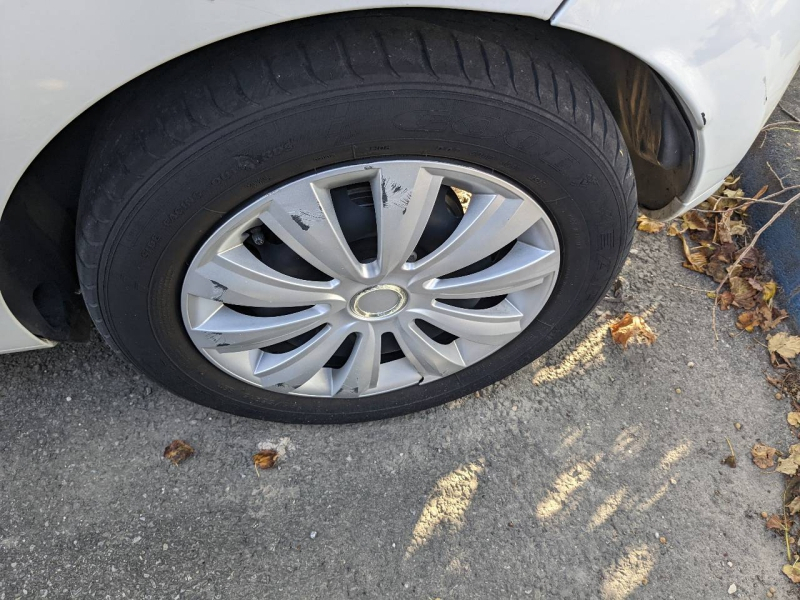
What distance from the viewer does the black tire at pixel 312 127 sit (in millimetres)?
1227

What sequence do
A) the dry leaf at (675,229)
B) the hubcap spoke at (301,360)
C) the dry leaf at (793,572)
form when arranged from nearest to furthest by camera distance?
the hubcap spoke at (301,360), the dry leaf at (793,572), the dry leaf at (675,229)

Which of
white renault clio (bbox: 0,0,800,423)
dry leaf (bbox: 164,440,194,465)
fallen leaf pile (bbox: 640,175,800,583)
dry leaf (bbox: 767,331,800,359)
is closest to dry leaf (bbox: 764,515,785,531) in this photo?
fallen leaf pile (bbox: 640,175,800,583)

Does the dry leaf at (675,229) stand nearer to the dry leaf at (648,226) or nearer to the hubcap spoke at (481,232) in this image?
the dry leaf at (648,226)

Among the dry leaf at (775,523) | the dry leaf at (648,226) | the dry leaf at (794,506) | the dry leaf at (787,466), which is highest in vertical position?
the dry leaf at (648,226)

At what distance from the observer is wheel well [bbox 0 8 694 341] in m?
1.42

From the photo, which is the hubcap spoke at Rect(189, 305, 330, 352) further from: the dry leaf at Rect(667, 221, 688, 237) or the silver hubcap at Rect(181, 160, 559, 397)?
the dry leaf at Rect(667, 221, 688, 237)

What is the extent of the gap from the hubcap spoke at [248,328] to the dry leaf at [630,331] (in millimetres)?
1173

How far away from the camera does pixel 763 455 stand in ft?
6.90

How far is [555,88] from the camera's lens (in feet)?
4.48

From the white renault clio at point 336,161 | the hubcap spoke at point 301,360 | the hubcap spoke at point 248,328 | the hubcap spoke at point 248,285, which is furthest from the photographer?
the hubcap spoke at point 301,360

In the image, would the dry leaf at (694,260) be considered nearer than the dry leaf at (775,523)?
No

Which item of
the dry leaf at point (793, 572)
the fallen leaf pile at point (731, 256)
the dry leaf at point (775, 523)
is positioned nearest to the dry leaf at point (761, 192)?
the fallen leaf pile at point (731, 256)

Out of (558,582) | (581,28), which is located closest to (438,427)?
(558,582)

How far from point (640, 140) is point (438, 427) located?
1.06 meters
